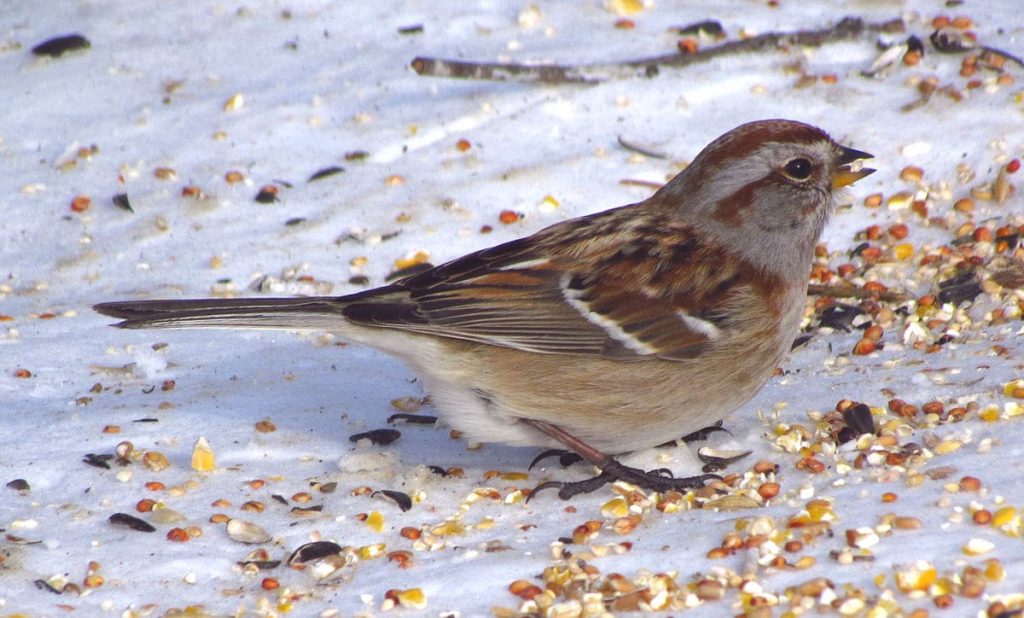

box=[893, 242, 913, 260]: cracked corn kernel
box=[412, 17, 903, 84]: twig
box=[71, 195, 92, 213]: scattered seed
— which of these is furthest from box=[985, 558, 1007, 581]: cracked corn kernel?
box=[71, 195, 92, 213]: scattered seed

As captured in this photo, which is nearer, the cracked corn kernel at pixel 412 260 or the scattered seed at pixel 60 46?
the cracked corn kernel at pixel 412 260

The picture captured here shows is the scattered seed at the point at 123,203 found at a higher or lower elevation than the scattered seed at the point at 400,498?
higher

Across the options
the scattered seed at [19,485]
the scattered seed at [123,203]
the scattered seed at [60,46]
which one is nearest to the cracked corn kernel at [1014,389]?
the scattered seed at [19,485]

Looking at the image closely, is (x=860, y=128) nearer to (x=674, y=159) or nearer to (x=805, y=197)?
(x=674, y=159)

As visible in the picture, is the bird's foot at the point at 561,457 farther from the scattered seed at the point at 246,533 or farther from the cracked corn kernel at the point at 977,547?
the cracked corn kernel at the point at 977,547

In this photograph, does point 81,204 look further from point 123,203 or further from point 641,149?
point 641,149

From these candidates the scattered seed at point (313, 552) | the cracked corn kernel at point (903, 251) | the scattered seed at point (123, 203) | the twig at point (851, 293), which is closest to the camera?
the scattered seed at point (313, 552)
